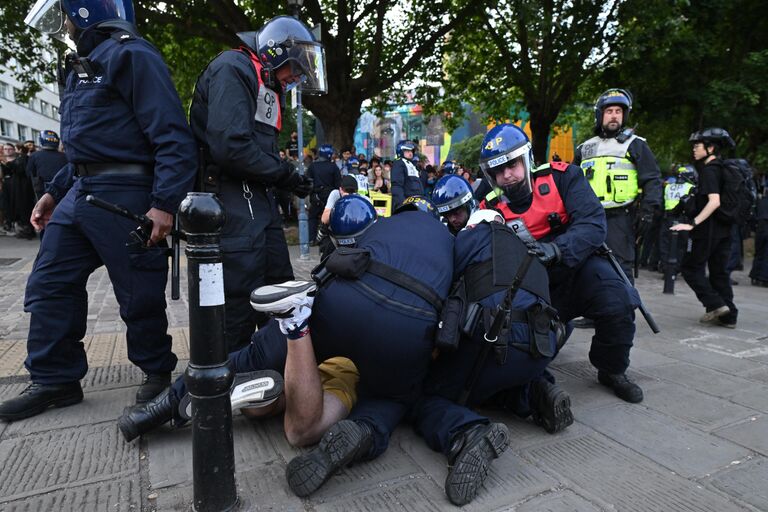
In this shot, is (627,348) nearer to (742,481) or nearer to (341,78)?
(742,481)

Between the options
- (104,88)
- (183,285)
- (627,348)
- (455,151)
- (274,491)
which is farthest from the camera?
(455,151)

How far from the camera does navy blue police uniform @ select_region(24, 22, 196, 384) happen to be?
246cm

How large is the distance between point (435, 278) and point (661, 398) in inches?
71.3

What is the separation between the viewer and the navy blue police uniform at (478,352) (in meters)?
2.18

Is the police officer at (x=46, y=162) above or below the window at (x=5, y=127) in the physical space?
below

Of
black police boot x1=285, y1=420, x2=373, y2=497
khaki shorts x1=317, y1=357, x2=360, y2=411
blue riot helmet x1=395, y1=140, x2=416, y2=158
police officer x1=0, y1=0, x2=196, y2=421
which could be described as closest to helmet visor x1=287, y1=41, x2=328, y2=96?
police officer x1=0, y1=0, x2=196, y2=421

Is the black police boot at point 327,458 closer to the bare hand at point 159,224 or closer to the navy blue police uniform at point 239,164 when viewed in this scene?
the navy blue police uniform at point 239,164

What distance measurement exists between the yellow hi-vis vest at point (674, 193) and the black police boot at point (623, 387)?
19.0ft

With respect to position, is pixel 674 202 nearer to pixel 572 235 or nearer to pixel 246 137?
pixel 572 235

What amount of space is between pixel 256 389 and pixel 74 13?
2.09 metres

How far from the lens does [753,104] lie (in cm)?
1017

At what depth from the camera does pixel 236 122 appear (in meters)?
2.47

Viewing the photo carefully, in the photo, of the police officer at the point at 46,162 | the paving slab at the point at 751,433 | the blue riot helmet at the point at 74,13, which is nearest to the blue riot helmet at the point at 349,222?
the blue riot helmet at the point at 74,13

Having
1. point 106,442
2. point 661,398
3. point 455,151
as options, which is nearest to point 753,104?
point 661,398
